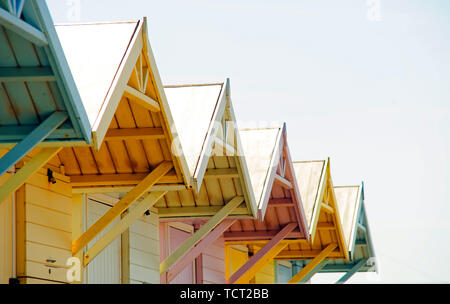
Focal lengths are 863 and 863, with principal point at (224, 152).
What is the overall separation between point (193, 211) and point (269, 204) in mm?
2749

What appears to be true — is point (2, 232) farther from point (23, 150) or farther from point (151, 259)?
point (151, 259)

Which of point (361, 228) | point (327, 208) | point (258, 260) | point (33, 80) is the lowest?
point (33, 80)

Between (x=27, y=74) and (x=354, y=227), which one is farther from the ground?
(x=354, y=227)

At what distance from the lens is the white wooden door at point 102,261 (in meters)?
13.7

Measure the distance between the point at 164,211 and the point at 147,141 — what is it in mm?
4000

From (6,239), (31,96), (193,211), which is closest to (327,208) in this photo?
(193,211)

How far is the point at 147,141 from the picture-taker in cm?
1260

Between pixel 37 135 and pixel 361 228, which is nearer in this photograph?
pixel 37 135

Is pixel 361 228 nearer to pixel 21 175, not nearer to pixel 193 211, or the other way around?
pixel 193 211

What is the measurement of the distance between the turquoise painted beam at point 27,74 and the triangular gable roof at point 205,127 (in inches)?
179

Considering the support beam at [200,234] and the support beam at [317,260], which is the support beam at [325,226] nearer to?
the support beam at [317,260]

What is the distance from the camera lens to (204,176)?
1520cm

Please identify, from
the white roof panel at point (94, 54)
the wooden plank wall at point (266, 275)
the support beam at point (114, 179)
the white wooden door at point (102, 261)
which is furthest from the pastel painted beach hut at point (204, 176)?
the wooden plank wall at point (266, 275)

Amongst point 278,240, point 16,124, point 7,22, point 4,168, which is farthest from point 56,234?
point 278,240
